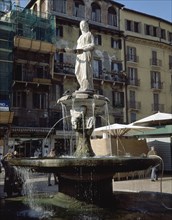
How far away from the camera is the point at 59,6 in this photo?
37.0 metres

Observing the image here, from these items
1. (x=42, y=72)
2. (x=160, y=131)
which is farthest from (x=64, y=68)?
(x=160, y=131)

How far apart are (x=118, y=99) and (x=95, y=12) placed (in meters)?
9.73

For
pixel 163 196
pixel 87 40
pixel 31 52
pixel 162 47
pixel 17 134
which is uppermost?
pixel 162 47

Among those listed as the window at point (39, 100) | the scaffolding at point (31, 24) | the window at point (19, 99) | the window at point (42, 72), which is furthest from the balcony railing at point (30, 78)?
the scaffolding at point (31, 24)

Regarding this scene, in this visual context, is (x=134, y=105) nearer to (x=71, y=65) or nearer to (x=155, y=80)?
(x=155, y=80)

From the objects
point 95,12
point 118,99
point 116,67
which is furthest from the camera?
point 116,67

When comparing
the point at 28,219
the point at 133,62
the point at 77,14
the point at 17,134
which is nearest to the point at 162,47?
the point at 133,62

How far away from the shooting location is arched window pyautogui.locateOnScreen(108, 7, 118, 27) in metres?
41.2

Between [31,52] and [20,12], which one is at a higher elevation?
[20,12]

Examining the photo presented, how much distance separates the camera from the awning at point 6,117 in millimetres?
29236

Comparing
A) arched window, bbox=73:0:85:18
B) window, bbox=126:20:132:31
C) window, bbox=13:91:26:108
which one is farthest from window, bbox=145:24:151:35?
window, bbox=13:91:26:108

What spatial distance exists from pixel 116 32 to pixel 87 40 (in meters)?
32.1

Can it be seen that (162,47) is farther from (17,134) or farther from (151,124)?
(151,124)

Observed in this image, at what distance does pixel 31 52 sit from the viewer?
33.6m
